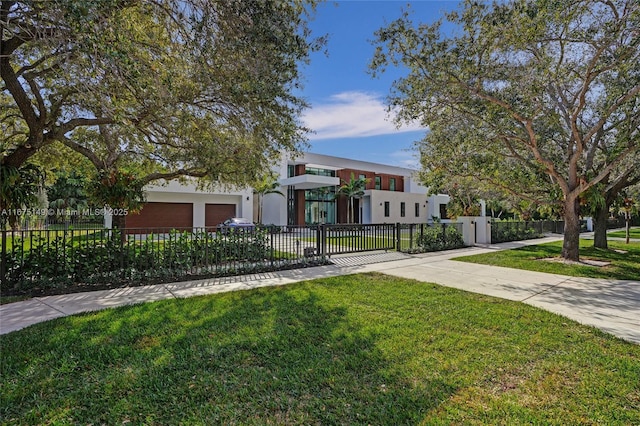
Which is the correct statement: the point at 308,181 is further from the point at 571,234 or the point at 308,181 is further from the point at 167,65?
the point at 167,65

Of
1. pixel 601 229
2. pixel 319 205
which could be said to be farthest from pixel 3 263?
pixel 319 205

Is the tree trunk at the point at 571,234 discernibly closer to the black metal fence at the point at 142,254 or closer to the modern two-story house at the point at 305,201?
the black metal fence at the point at 142,254

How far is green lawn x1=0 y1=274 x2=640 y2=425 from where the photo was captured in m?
2.68

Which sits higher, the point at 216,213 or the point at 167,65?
the point at 167,65

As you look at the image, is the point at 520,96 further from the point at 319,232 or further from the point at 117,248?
the point at 117,248

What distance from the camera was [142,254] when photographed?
7855mm

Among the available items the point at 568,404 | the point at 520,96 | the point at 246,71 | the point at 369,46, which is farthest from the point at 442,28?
the point at 568,404

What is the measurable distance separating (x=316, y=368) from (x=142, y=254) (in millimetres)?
6113

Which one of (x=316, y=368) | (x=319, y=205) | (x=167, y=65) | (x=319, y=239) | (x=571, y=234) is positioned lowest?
(x=316, y=368)

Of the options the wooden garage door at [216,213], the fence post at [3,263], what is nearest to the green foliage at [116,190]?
the fence post at [3,263]

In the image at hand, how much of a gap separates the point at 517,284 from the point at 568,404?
5323mm

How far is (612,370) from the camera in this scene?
3400mm

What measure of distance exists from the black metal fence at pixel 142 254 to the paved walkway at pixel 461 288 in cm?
58

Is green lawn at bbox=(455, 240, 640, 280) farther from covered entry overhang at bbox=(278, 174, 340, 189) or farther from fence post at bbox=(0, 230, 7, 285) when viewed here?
covered entry overhang at bbox=(278, 174, 340, 189)
